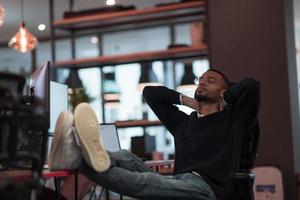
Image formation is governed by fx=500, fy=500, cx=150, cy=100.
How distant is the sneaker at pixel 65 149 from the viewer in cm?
182

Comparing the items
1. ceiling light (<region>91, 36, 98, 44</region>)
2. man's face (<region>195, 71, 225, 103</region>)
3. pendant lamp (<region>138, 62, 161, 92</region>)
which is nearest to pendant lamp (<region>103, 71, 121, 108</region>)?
pendant lamp (<region>138, 62, 161, 92</region>)

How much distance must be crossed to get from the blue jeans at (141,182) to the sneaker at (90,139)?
2.4 inches

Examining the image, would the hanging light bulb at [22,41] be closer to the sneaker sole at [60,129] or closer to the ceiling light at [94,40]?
the ceiling light at [94,40]

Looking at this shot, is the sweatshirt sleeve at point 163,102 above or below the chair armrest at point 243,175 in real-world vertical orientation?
above

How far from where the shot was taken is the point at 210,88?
2699 mm

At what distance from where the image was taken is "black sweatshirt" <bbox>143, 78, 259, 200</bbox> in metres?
2.39

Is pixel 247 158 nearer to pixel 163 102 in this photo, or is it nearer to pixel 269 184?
pixel 163 102

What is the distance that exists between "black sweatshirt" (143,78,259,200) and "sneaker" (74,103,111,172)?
701 millimetres

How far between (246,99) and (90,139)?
3.04ft

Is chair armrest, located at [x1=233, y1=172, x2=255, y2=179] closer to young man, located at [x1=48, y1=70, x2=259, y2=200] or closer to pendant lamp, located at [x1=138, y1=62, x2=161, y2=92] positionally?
young man, located at [x1=48, y1=70, x2=259, y2=200]

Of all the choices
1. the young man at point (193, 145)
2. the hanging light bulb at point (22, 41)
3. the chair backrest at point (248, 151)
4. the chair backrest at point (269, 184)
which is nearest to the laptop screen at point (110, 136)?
the young man at point (193, 145)

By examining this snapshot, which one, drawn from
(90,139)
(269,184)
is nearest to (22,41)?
(269,184)

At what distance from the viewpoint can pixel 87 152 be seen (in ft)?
5.93

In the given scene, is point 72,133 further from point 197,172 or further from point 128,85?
point 128,85
